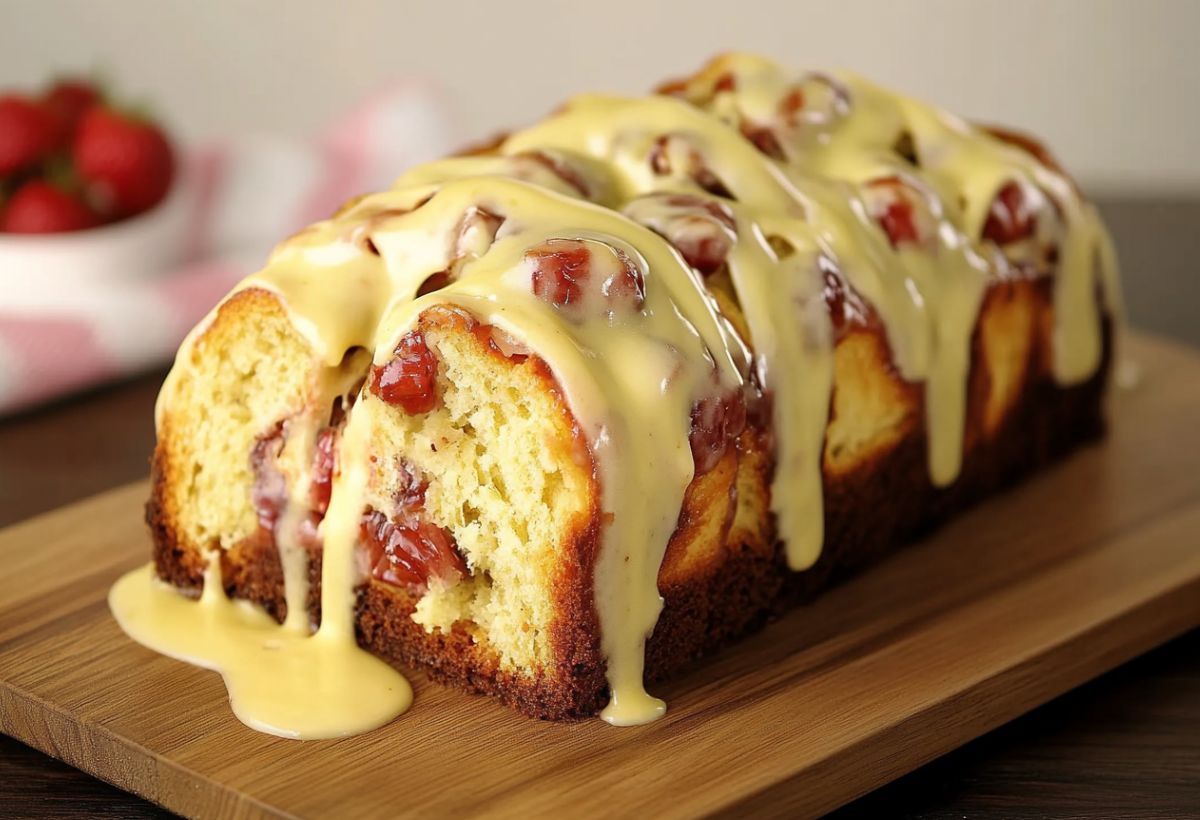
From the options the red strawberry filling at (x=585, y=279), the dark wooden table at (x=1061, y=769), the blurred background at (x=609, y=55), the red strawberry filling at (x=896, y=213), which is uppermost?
the red strawberry filling at (x=585, y=279)

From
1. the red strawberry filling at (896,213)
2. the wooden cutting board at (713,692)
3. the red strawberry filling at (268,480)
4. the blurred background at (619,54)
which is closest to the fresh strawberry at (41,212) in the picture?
the wooden cutting board at (713,692)

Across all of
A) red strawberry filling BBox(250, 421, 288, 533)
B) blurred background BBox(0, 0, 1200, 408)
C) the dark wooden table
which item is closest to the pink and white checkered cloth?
the dark wooden table

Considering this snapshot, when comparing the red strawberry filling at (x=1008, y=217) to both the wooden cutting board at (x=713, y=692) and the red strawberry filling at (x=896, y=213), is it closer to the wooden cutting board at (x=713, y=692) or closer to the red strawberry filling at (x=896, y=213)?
the red strawberry filling at (x=896, y=213)

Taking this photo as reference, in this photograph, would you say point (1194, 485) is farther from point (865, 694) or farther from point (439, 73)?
point (439, 73)

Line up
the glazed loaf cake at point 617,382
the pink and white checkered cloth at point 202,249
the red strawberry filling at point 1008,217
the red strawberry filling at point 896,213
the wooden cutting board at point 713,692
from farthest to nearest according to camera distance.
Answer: the pink and white checkered cloth at point 202,249, the red strawberry filling at point 1008,217, the red strawberry filling at point 896,213, the glazed loaf cake at point 617,382, the wooden cutting board at point 713,692

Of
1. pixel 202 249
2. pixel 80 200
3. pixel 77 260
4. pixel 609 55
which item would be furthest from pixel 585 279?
pixel 609 55

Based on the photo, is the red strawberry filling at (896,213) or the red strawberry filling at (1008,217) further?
the red strawberry filling at (1008,217)

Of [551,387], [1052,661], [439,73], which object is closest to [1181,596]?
[1052,661]
